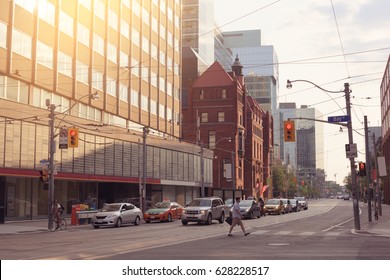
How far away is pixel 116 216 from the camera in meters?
30.9

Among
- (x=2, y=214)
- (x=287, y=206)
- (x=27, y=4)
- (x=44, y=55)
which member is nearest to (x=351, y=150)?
(x=2, y=214)

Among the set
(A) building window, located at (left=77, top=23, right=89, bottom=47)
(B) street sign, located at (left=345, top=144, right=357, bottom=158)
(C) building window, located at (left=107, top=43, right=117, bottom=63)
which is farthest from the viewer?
(C) building window, located at (left=107, top=43, right=117, bottom=63)

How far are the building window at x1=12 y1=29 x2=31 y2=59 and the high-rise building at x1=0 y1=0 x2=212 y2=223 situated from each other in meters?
0.07

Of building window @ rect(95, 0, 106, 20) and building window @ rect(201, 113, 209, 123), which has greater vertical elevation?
building window @ rect(95, 0, 106, 20)

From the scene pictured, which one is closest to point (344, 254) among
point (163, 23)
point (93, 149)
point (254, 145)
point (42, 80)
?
point (42, 80)

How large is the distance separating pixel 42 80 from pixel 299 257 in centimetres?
2842

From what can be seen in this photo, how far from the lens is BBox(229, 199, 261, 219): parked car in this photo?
38.9m

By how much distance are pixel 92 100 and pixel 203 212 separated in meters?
17.8

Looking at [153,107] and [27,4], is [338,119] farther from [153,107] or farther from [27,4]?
[153,107]

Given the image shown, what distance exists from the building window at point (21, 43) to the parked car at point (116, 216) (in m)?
12.8

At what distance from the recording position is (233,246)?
17.5 m

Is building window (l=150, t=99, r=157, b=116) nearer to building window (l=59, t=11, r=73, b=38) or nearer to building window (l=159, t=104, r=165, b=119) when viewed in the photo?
building window (l=159, t=104, r=165, b=119)

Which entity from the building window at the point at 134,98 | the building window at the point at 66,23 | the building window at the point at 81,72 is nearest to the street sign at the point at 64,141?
the building window at the point at 81,72

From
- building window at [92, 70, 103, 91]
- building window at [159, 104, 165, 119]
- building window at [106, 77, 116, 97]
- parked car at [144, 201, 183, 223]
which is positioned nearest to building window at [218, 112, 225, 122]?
building window at [159, 104, 165, 119]
